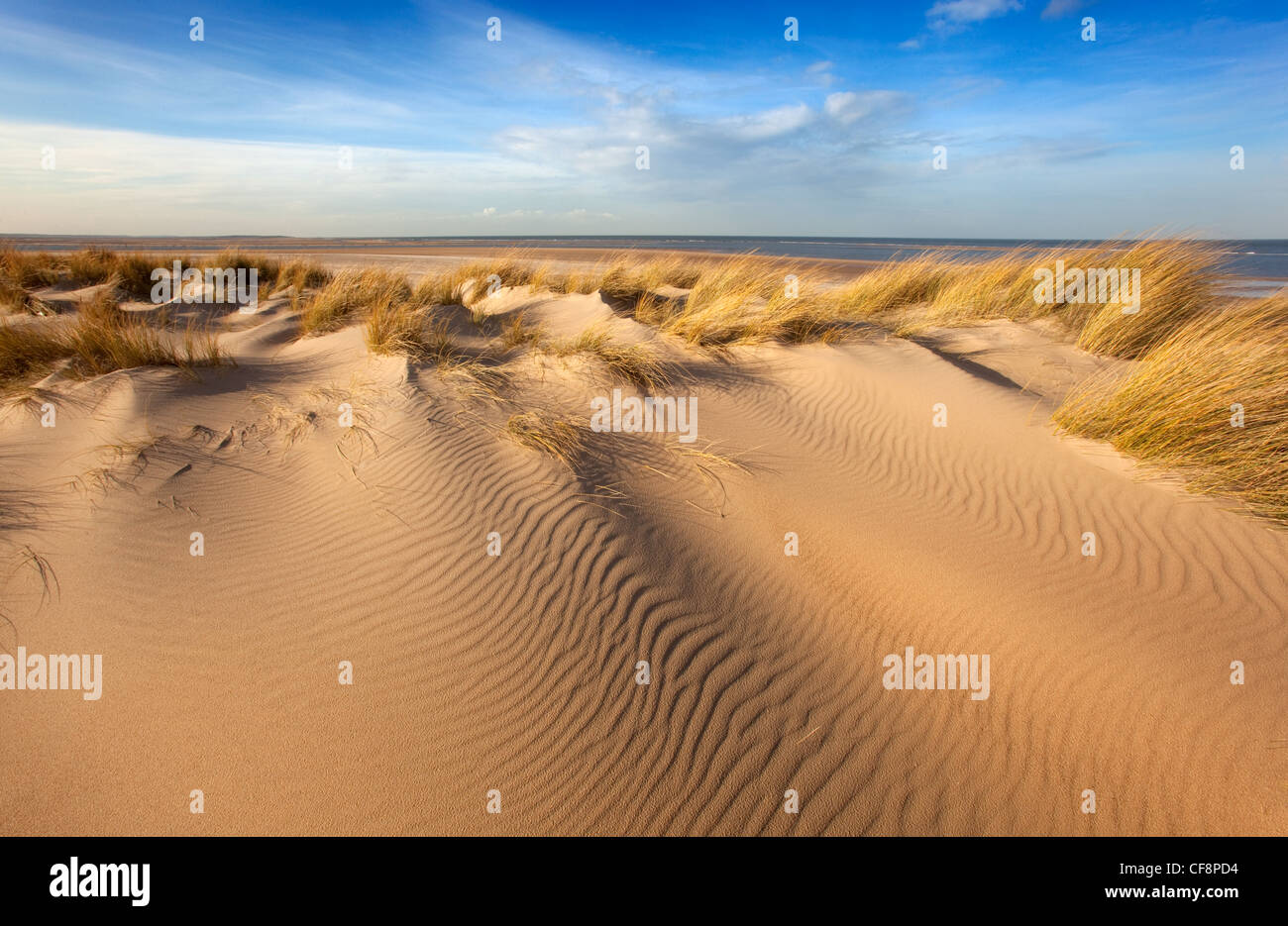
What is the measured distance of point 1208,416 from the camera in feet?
13.5

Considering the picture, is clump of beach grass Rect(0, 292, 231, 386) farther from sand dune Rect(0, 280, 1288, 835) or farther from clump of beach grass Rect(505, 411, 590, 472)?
clump of beach grass Rect(505, 411, 590, 472)

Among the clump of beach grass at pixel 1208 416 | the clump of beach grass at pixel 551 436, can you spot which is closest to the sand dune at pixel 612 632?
the clump of beach grass at pixel 551 436

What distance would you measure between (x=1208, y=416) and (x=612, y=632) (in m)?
4.54

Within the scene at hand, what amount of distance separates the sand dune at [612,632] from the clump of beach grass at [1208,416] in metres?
0.27

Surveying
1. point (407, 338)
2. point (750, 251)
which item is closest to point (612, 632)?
point (407, 338)

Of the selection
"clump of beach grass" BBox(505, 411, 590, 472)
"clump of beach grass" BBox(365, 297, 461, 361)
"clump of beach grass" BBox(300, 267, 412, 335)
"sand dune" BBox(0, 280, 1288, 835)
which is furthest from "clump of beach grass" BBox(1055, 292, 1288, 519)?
"clump of beach grass" BBox(300, 267, 412, 335)

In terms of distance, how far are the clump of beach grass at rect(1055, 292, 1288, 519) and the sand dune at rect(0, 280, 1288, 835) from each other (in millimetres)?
265

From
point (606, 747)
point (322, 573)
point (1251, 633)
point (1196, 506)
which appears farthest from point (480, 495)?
point (1196, 506)

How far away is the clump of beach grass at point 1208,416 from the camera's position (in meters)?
3.80

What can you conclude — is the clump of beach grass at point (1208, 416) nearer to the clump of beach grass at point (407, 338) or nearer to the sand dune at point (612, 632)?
the sand dune at point (612, 632)

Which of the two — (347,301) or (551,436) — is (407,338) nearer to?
(551,436)
